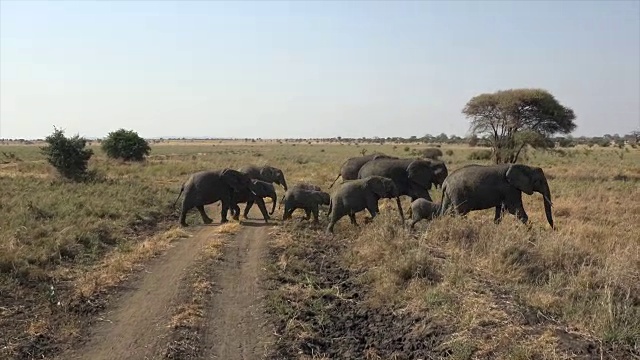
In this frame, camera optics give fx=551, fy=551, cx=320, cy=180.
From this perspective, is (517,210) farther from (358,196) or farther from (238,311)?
(238,311)

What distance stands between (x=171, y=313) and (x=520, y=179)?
9.92m

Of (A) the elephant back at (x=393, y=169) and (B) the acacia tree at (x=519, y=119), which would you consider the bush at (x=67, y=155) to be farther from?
(B) the acacia tree at (x=519, y=119)

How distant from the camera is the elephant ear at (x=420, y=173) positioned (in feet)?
63.5

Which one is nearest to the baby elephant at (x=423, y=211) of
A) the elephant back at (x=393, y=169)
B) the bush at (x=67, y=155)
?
the elephant back at (x=393, y=169)

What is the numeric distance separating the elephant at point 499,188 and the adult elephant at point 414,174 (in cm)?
438

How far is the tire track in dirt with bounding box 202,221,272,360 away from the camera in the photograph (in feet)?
23.3

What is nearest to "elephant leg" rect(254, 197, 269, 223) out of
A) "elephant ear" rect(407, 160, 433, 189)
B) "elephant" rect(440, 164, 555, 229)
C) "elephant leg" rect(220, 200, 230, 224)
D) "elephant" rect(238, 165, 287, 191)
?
"elephant leg" rect(220, 200, 230, 224)

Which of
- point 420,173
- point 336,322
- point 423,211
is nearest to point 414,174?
point 420,173

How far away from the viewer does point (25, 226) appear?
45.5ft

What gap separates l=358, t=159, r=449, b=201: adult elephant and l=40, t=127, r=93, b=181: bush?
18143mm

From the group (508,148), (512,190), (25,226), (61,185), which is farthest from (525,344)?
(508,148)

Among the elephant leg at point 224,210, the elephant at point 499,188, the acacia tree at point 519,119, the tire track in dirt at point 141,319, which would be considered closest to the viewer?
the tire track in dirt at point 141,319

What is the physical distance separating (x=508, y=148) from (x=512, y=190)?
24874mm

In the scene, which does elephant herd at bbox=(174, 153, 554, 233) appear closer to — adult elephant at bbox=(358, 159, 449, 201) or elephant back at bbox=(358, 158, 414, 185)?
adult elephant at bbox=(358, 159, 449, 201)
